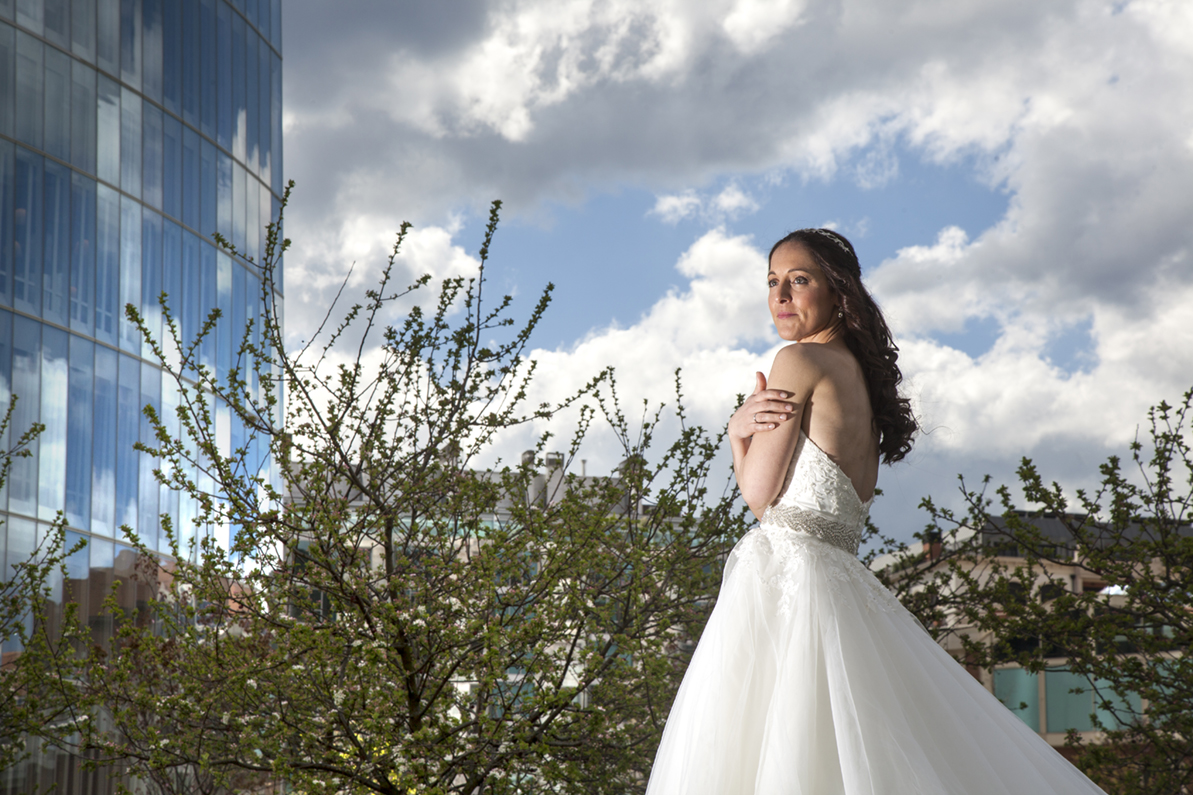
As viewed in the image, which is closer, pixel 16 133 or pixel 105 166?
pixel 16 133

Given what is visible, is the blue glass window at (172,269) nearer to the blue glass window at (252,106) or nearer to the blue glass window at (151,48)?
the blue glass window at (151,48)

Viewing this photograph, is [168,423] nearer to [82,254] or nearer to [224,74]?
[82,254]

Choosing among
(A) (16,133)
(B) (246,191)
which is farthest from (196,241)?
(A) (16,133)

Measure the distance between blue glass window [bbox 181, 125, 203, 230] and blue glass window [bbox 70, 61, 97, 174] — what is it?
3159 millimetres

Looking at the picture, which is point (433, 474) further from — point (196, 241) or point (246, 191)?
point (246, 191)

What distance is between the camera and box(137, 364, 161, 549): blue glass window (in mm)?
20922

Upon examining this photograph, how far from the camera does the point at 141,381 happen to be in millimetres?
21203

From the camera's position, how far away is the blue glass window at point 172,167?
22688mm

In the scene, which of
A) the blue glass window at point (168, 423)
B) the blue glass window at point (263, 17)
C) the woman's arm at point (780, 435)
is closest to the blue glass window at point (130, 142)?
the blue glass window at point (168, 423)

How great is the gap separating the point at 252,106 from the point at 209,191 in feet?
11.6

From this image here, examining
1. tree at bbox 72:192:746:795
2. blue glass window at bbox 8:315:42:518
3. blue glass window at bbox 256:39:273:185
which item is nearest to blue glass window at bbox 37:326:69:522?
blue glass window at bbox 8:315:42:518

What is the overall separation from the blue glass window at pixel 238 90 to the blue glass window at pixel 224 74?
0.14 metres

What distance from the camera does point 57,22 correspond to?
19.4 meters

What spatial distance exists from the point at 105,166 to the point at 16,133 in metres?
2.57
